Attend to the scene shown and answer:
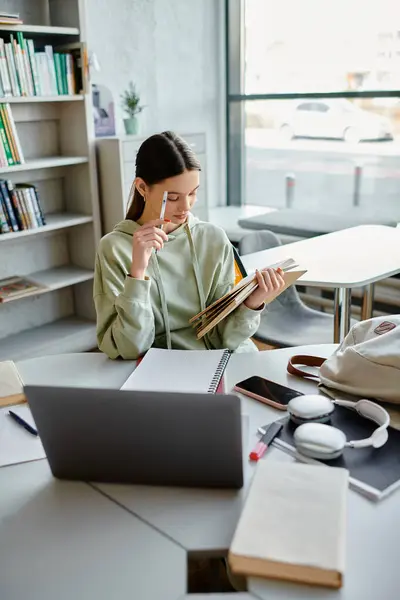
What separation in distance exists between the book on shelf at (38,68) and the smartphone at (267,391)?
6.93ft

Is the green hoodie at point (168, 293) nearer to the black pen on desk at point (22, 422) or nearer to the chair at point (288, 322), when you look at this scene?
Answer: the black pen on desk at point (22, 422)

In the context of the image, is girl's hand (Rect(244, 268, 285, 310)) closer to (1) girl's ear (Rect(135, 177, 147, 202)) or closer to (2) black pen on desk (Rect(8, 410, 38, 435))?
(1) girl's ear (Rect(135, 177, 147, 202))

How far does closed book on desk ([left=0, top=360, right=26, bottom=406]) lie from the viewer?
1.28 meters

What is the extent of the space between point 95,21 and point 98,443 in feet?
10.0

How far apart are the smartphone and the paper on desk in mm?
421

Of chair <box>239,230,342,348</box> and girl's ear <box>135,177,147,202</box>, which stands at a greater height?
girl's ear <box>135,177,147,202</box>

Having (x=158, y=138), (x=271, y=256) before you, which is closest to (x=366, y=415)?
(x=158, y=138)

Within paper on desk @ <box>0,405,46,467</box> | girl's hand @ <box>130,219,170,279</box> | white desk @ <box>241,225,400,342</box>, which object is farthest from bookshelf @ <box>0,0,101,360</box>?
paper on desk @ <box>0,405,46,467</box>

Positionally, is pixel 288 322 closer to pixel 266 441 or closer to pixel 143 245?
pixel 143 245

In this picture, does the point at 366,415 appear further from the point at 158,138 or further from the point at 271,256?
the point at 271,256

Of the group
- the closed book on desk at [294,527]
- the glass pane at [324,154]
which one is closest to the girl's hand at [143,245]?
A: the closed book on desk at [294,527]

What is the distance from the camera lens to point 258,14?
407 centimetres

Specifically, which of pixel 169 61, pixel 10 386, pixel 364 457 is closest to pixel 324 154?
pixel 169 61

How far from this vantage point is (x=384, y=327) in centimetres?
127
